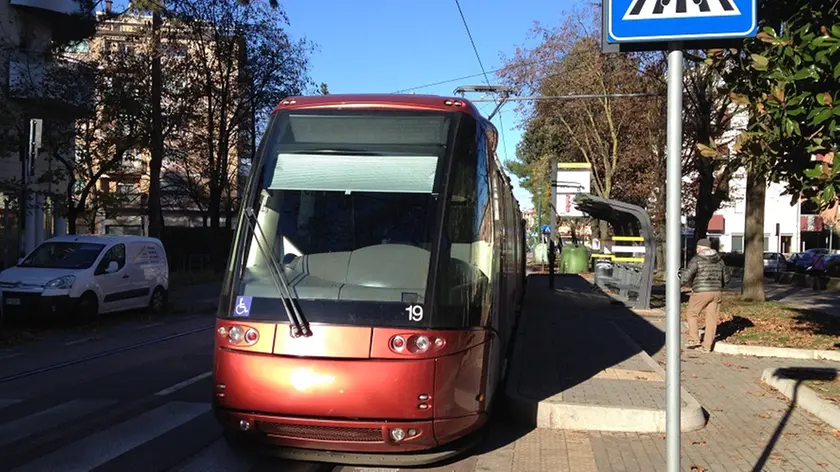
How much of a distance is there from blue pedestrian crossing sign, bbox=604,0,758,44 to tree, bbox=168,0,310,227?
Answer: 25029 mm

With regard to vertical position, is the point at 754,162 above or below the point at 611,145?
below

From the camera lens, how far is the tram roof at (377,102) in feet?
18.4

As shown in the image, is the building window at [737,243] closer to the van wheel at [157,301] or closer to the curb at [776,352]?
the curb at [776,352]

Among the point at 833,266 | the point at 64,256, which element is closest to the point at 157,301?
the point at 64,256

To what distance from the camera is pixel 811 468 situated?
17.5ft

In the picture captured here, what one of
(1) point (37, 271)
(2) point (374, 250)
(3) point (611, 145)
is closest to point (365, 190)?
(2) point (374, 250)

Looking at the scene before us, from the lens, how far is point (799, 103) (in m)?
6.22

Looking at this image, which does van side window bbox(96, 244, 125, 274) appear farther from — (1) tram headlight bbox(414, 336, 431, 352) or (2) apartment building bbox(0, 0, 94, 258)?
(1) tram headlight bbox(414, 336, 431, 352)

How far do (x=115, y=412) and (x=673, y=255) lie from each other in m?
5.73

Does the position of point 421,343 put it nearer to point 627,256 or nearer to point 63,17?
point 627,256

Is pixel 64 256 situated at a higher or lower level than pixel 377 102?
lower

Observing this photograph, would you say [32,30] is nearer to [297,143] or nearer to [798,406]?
[297,143]

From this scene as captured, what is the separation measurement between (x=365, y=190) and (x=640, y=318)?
12.0 meters

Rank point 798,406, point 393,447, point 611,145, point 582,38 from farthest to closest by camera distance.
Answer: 1. point 611,145
2. point 582,38
3. point 798,406
4. point 393,447
